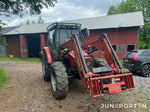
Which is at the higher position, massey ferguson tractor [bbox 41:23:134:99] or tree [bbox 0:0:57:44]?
tree [bbox 0:0:57:44]

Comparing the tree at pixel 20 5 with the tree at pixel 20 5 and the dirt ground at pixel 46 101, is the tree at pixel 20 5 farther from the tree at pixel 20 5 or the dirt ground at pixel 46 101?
the dirt ground at pixel 46 101

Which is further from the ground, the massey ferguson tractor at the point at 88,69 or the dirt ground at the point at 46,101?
the massey ferguson tractor at the point at 88,69

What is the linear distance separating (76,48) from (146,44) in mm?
18890

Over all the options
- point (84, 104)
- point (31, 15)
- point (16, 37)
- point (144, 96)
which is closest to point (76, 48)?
point (84, 104)

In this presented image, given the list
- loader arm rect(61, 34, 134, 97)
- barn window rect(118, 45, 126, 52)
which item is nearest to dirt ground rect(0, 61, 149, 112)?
loader arm rect(61, 34, 134, 97)

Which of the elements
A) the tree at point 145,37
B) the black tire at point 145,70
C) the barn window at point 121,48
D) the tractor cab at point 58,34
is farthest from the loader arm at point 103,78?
the tree at point 145,37

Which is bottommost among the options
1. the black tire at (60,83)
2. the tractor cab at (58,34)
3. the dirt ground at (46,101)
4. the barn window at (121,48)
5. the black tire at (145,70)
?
the dirt ground at (46,101)

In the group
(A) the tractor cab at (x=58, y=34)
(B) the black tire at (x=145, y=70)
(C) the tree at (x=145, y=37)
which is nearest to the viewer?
(A) the tractor cab at (x=58, y=34)

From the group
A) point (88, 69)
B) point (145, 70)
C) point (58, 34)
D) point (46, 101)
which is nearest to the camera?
point (46, 101)

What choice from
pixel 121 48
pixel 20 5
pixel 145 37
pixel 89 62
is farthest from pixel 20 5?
pixel 145 37

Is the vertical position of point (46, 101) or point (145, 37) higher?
point (145, 37)

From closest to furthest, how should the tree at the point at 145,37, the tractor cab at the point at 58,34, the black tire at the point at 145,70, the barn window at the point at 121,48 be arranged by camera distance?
the tractor cab at the point at 58,34
the black tire at the point at 145,70
the barn window at the point at 121,48
the tree at the point at 145,37

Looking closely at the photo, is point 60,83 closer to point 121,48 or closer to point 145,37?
point 121,48

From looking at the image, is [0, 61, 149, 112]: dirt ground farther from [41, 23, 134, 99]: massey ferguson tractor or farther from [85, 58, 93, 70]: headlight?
[85, 58, 93, 70]: headlight
